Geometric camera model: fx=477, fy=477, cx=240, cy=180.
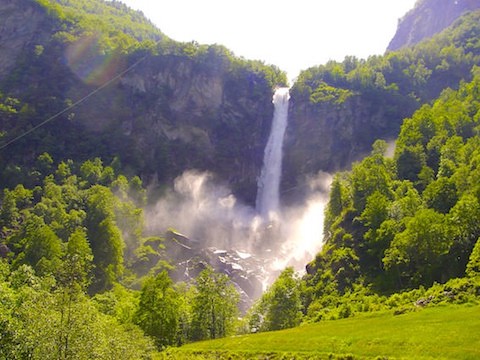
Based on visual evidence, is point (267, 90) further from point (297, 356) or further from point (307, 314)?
point (297, 356)

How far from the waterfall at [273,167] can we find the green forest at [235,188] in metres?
3.47

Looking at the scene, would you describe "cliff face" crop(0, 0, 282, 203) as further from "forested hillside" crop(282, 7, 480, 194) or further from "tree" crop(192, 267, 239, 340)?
"tree" crop(192, 267, 239, 340)

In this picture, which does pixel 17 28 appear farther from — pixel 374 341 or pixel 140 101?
pixel 374 341

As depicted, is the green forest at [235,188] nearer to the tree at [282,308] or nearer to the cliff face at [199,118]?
the tree at [282,308]

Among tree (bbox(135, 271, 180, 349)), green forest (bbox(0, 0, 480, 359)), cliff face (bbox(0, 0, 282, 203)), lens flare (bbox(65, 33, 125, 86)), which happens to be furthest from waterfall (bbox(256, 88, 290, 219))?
tree (bbox(135, 271, 180, 349))

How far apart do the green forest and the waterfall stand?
347 centimetres

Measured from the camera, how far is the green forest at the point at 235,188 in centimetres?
3978

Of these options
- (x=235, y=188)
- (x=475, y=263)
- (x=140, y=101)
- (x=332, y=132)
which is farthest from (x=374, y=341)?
(x=140, y=101)

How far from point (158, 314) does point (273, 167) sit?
79.9 metres

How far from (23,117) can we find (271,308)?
88.4m

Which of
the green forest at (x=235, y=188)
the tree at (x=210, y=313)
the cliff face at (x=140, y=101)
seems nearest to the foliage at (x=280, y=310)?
the green forest at (x=235, y=188)

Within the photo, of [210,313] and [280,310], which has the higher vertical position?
[210,313]

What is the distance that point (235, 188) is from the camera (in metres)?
128

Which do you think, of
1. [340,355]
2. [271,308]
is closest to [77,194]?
[271,308]
